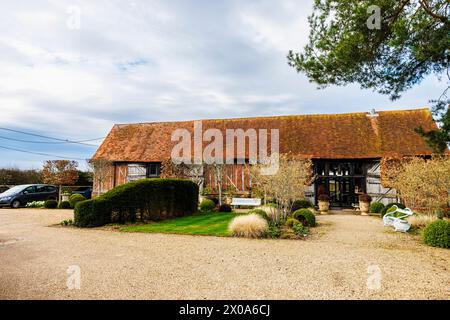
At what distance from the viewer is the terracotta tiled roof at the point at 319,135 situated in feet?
55.3

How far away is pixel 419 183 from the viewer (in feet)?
31.3

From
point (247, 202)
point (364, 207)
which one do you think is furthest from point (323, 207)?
point (247, 202)

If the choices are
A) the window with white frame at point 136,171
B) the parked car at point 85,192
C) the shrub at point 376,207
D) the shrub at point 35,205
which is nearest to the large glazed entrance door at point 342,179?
the shrub at point 376,207

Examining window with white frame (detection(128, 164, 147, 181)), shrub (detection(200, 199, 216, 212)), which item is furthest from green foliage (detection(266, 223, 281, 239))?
window with white frame (detection(128, 164, 147, 181))

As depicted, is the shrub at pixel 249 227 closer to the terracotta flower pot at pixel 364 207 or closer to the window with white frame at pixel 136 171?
the terracotta flower pot at pixel 364 207

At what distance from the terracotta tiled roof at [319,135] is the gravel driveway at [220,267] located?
915cm

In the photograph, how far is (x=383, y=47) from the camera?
300 inches

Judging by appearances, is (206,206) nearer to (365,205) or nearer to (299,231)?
(299,231)

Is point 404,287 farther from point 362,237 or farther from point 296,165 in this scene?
point 296,165

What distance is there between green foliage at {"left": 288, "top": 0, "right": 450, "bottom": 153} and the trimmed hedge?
718 cm

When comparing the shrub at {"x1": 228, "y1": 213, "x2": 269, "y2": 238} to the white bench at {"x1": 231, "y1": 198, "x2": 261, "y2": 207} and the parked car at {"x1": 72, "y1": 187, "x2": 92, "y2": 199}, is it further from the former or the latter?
the parked car at {"x1": 72, "y1": 187, "x2": 92, "y2": 199}

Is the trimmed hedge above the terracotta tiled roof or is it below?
below

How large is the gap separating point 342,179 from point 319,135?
10.2ft

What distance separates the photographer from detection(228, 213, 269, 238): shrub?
28.5 feet
